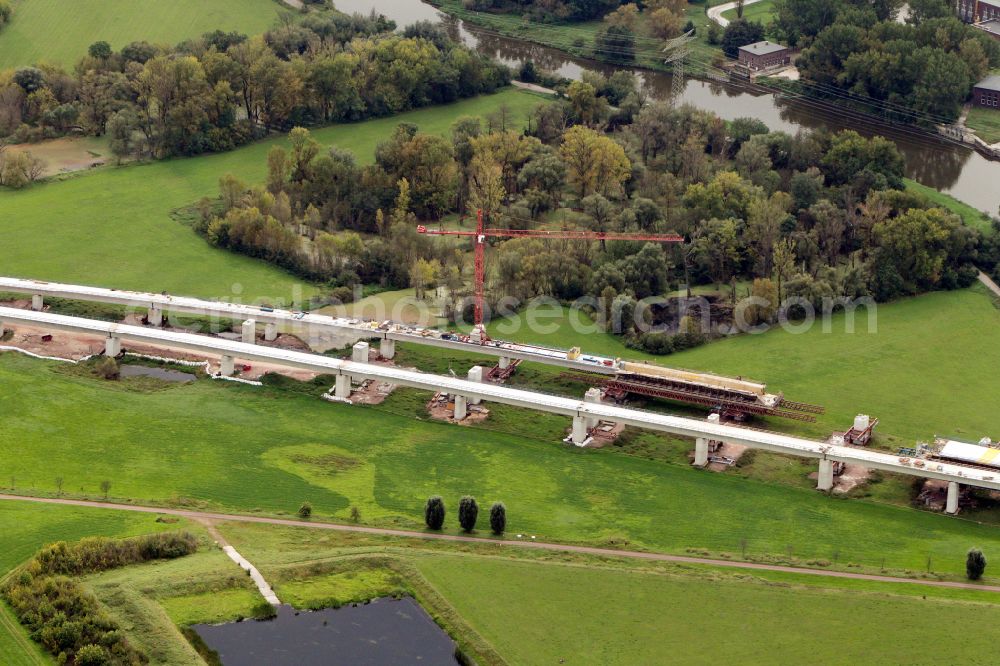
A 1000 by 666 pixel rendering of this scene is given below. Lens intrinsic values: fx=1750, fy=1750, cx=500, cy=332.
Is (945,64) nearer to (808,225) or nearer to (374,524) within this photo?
(808,225)

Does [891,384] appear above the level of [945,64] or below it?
below

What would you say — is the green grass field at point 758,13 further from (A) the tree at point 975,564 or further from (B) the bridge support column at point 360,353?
(A) the tree at point 975,564

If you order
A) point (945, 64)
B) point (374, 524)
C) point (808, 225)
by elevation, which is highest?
point (945, 64)

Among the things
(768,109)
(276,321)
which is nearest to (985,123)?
(768,109)

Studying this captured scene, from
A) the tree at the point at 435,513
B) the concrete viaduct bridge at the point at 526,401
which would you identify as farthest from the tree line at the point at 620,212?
the tree at the point at 435,513

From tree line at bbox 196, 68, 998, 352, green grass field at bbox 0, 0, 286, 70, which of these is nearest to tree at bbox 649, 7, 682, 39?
tree line at bbox 196, 68, 998, 352

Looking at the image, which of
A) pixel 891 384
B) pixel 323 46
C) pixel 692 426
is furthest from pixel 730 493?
pixel 323 46

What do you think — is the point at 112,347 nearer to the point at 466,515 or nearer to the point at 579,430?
the point at 579,430
